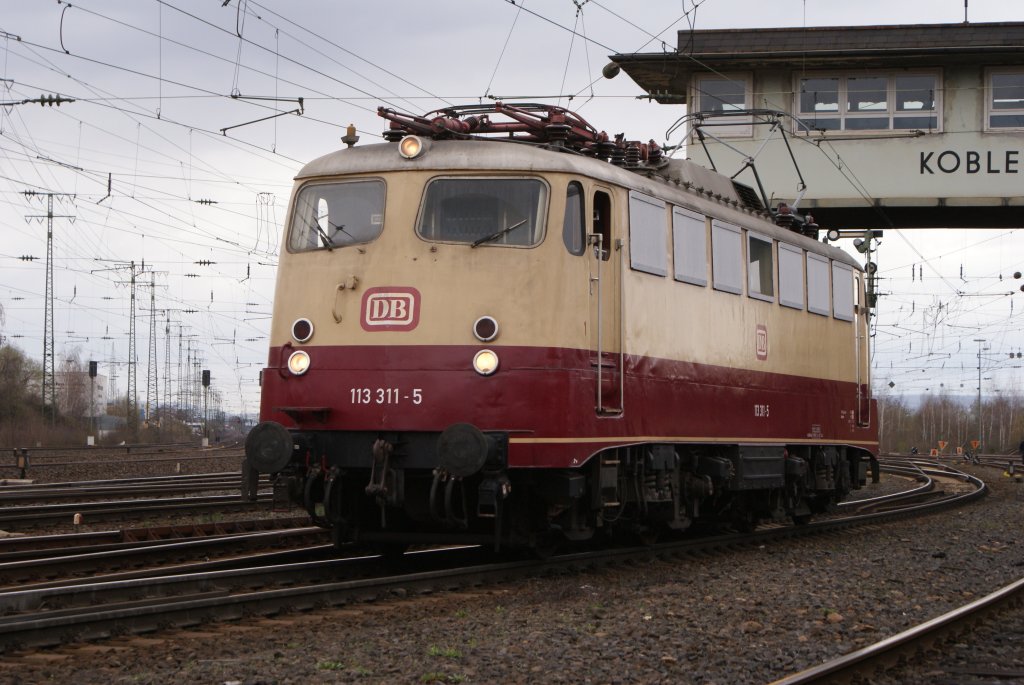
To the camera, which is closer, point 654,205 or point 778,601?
point 778,601

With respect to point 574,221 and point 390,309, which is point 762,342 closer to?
point 574,221

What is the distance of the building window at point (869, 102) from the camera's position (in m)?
27.5

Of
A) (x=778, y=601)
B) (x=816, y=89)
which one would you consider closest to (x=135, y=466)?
(x=816, y=89)

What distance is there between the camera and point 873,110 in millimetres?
27750

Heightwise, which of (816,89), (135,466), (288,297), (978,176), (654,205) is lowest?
(135,466)

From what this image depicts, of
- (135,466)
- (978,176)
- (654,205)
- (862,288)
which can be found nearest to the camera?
(654,205)

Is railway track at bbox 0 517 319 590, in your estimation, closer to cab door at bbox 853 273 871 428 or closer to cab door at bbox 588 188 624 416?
Result: cab door at bbox 588 188 624 416

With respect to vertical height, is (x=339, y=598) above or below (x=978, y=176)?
below

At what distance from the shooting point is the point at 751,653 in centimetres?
802

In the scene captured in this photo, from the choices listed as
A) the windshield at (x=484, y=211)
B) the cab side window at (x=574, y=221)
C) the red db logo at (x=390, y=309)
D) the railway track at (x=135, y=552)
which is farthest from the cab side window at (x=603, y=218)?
the railway track at (x=135, y=552)

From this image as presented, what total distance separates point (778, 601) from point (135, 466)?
96.4 ft

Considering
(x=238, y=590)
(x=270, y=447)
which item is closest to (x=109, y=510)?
(x=270, y=447)

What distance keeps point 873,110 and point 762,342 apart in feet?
48.3

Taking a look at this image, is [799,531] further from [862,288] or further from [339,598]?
[339,598]
